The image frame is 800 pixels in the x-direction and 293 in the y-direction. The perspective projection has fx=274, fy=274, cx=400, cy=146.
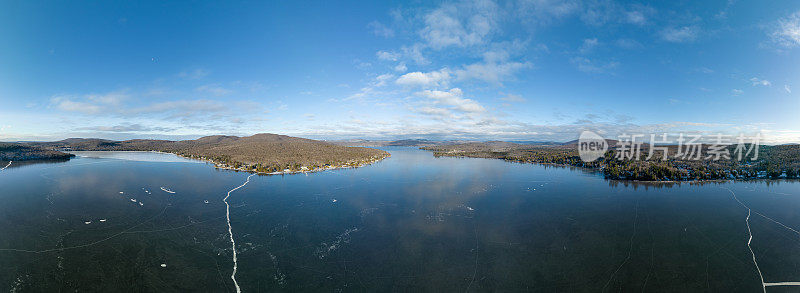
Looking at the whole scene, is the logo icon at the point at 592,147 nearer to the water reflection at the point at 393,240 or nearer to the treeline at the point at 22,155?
the water reflection at the point at 393,240

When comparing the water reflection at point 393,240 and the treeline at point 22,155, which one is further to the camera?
the treeline at point 22,155

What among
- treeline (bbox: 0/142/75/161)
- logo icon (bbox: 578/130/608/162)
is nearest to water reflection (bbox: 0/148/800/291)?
logo icon (bbox: 578/130/608/162)

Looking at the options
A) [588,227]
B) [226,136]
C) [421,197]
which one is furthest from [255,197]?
[226,136]

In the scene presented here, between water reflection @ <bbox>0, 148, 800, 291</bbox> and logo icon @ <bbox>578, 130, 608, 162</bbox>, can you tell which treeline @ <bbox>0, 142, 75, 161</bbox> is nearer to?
water reflection @ <bbox>0, 148, 800, 291</bbox>

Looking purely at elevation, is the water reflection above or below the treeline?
below

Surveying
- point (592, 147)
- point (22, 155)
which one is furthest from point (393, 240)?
point (22, 155)

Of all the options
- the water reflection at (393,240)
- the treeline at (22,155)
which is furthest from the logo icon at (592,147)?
the treeline at (22,155)

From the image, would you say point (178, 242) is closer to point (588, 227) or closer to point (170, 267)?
point (170, 267)

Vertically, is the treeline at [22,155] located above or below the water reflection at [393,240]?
above
